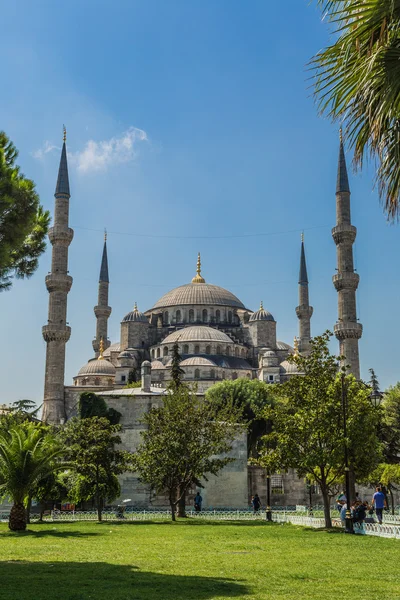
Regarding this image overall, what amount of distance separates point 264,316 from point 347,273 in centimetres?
1807

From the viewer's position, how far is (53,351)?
156 feet

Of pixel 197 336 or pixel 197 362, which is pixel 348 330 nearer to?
pixel 197 362

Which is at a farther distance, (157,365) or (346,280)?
(157,365)

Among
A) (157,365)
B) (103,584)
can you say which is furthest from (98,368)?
(103,584)

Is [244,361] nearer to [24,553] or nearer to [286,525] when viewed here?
[286,525]

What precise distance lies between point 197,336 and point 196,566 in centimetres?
5068

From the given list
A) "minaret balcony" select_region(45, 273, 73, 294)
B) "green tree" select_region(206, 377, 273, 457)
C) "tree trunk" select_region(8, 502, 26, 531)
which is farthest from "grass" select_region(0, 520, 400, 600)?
"minaret balcony" select_region(45, 273, 73, 294)

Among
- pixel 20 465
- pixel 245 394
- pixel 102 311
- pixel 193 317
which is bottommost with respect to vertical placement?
pixel 20 465

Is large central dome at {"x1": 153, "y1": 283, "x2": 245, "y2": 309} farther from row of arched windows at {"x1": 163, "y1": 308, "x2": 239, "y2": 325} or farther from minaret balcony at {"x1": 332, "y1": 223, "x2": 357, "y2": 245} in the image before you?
minaret balcony at {"x1": 332, "y1": 223, "x2": 357, "y2": 245}

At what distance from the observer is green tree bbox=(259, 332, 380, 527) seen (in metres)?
18.5

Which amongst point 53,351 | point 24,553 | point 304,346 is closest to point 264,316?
point 304,346

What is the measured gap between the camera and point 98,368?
59.7 metres

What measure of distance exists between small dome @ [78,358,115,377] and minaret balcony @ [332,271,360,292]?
21.3 meters

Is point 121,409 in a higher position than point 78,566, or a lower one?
higher
